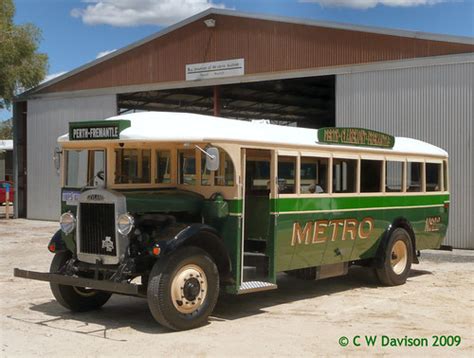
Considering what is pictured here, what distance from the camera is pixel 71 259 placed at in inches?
303

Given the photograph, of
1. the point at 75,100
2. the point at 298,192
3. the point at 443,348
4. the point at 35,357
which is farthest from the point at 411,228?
the point at 75,100

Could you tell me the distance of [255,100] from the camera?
2642 centimetres

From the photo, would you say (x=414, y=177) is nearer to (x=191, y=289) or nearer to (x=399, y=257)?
(x=399, y=257)

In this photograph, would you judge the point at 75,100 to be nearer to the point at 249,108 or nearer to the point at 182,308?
the point at 249,108

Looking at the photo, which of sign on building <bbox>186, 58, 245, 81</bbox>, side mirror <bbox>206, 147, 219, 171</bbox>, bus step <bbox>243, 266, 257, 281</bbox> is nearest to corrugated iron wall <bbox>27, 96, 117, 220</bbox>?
sign on building <bbox>186, 58, 245, 81</bbox>

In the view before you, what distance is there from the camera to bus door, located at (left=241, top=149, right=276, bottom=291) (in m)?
8.05

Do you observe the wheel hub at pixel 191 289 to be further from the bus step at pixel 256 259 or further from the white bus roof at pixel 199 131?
the white bus roof at pixel 199 131

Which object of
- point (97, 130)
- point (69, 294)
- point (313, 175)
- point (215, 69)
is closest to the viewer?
point (97, 130)

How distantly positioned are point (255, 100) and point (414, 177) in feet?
53.2

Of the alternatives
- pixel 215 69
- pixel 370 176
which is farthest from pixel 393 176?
pixel 215 69

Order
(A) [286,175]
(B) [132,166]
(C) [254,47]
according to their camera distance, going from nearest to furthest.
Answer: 1. (B) [132,166]
2. (A) [286,175]
3. (C) [254,47]

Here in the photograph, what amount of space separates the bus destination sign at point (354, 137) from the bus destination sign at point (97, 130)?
2901 millimetres

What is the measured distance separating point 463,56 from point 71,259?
34.0ft

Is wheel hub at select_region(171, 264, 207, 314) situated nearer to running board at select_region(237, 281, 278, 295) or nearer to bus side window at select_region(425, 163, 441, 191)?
running board at select_region(237, 281, 278, 295)
